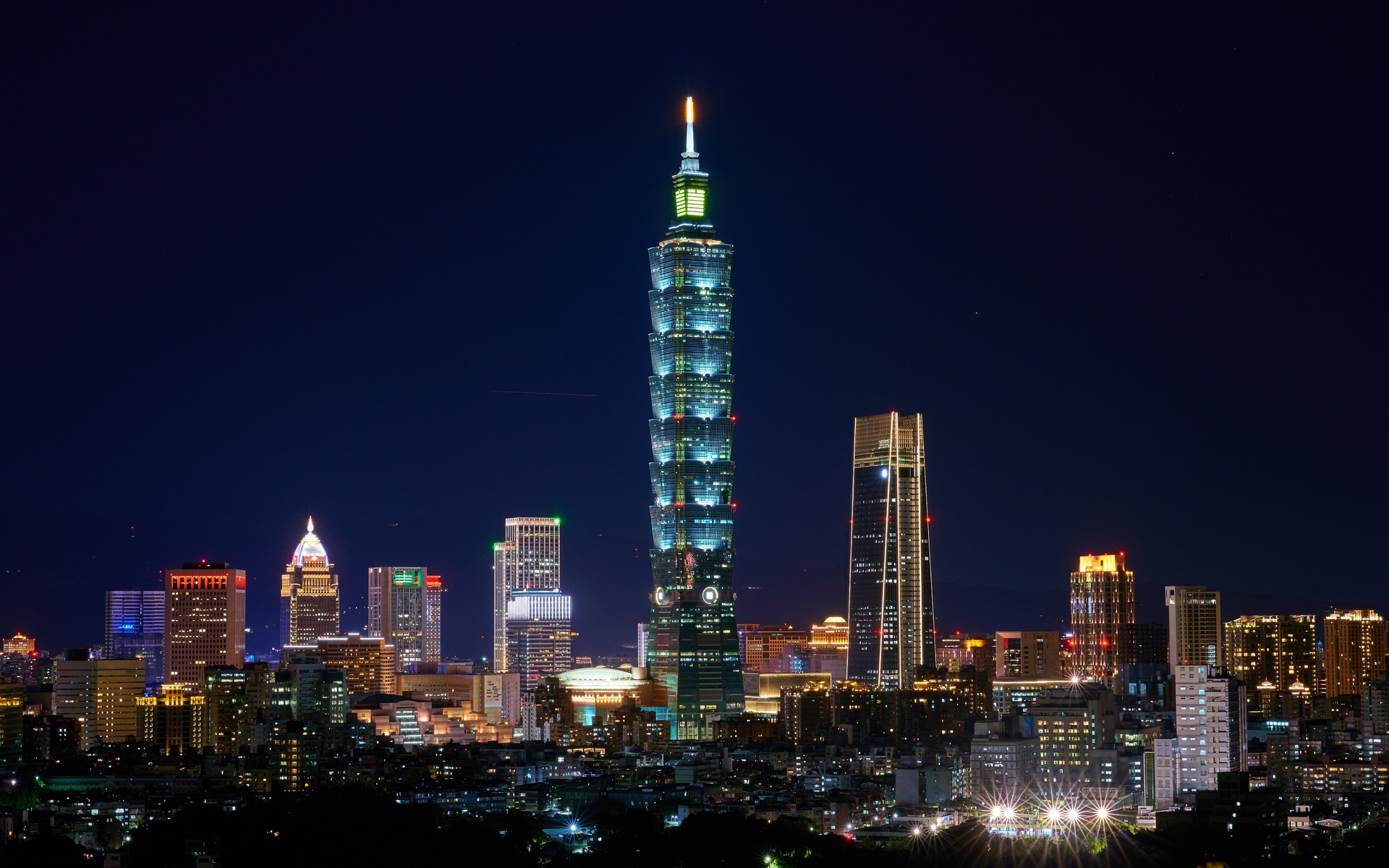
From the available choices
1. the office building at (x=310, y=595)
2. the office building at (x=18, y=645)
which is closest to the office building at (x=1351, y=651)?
the office building at (x=310, y=595)

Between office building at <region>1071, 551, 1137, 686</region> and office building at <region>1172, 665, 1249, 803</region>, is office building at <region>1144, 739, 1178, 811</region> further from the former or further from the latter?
office building at <region>1071, 551, 1137, 686</region>

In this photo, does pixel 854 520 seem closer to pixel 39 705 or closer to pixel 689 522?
pixel 689 522

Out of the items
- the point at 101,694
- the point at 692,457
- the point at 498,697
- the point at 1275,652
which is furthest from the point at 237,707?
the point at 1275,652

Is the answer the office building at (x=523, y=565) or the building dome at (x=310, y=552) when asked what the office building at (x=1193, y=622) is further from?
the building dome at (x=310, y=552)

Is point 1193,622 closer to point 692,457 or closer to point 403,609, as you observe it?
point 692,457

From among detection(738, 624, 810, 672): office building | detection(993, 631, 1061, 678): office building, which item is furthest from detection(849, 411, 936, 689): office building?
detection(738, 624, 810, 672): office building

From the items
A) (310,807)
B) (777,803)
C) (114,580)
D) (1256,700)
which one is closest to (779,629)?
(114,580)
